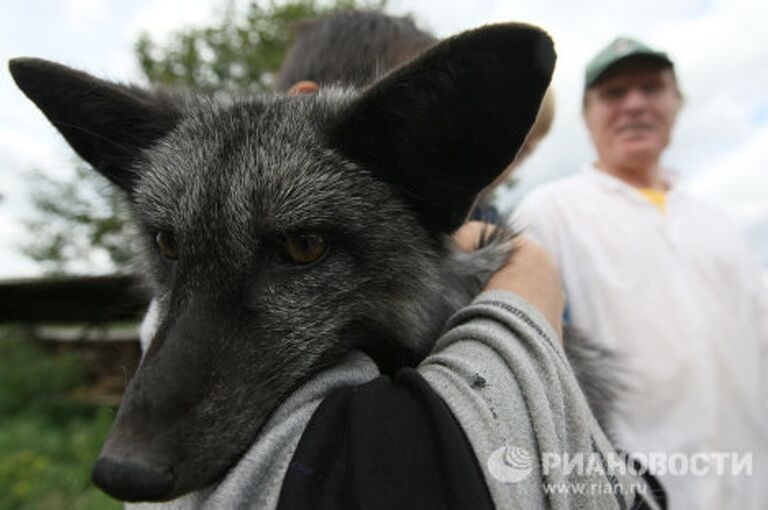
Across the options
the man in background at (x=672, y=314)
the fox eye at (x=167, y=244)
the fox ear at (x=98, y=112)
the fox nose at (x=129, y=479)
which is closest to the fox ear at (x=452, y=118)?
the fox eye at (x=167, y=244)

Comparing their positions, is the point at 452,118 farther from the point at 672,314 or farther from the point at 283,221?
the point at 672,314

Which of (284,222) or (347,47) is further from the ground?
(347,47)

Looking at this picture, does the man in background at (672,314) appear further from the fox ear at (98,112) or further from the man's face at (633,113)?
the fox ear at (98,112)

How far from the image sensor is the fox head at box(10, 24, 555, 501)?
143cm

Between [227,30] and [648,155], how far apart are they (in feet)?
50.7

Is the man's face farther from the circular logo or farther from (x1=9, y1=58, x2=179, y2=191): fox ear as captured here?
the circular logo

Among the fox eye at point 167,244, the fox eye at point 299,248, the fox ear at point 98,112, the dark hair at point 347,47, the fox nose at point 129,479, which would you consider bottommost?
the fox nose at point 129,479

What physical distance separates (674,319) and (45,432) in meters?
8.66

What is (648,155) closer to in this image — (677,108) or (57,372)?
(677,108)

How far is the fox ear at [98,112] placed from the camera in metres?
2.00

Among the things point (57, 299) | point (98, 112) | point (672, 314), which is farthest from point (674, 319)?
point (57, 299)

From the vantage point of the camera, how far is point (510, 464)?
4.62 feet

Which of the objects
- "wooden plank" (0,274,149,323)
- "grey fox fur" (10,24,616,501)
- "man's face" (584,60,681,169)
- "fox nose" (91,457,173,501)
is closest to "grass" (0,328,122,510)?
"wooden plank" (0,274,149,323)

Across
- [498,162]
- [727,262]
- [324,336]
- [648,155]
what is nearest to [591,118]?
[648,155]
